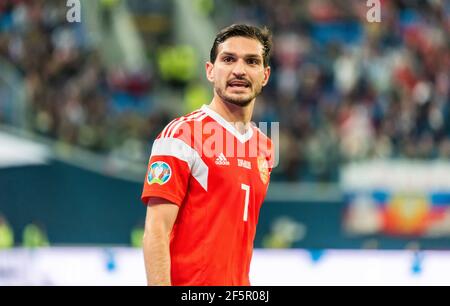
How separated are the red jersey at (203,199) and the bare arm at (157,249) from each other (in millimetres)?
99

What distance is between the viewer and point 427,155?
10344 mm

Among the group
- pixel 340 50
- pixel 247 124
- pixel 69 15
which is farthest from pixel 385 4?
pixel 247 124

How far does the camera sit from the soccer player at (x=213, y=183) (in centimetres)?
351

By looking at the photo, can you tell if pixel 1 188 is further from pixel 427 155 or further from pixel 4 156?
pixel 427 155

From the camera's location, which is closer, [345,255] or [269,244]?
[345,255]

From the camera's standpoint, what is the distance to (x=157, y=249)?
3426mm

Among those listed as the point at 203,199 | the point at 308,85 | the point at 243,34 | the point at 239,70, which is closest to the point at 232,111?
the point at 239,70

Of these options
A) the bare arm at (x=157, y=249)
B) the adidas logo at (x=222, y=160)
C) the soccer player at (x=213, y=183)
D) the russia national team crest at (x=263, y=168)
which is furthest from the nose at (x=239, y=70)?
the bare arm at (x=157, y=249)

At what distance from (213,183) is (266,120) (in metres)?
7.32

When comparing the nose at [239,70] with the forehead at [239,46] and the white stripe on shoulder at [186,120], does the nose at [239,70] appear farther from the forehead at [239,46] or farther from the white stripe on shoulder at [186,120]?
the white stripe on shoulder at [186,120]

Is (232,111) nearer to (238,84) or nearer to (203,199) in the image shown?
(238,84)

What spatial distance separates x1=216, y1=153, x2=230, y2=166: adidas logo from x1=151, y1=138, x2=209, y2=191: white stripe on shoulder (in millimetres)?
65

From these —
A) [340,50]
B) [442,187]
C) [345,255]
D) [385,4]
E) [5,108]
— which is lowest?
[345,255]

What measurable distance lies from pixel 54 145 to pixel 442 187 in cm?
436
